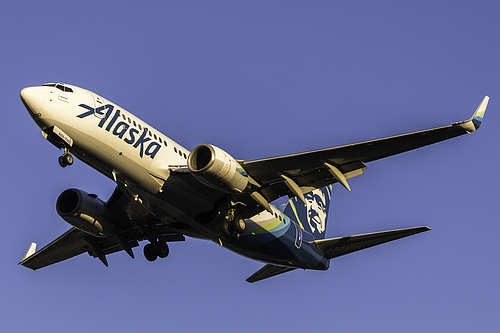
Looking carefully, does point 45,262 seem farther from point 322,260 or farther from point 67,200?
point 322,260

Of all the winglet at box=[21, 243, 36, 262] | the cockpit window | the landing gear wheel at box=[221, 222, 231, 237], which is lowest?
the winglet at box=[21, 243, 36, 262]

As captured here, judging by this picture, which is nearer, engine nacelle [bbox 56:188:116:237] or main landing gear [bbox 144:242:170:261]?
engine nacelle [bbox 56:188:116:237]

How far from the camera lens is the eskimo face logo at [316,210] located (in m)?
35.4

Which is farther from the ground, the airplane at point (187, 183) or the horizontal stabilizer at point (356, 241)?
the airplane at point (187, 183)

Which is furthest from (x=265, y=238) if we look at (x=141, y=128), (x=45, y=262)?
(x=45, y=262)

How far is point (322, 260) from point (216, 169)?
9.45 meters

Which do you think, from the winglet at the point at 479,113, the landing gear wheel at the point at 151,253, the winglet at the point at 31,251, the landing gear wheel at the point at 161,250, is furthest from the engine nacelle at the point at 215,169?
the winglet at the point at 31,251

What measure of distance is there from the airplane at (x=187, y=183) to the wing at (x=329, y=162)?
0.04 m

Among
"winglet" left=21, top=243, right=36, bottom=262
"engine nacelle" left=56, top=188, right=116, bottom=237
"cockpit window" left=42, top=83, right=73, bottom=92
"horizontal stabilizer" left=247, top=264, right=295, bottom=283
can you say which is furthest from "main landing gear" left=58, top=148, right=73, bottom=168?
"horizontal stabilizer" left=247, top=264, right=295, bottom=283

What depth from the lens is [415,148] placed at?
25.3 m

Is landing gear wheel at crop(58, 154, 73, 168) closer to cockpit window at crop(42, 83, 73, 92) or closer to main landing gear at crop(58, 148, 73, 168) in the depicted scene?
main landing gear at crop(58, 148, 73, 168)

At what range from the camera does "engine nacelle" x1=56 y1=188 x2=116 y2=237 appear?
29.1m

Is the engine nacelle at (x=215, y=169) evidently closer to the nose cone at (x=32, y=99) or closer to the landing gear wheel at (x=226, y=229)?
the landing gear wheel at (x=226, y=229)

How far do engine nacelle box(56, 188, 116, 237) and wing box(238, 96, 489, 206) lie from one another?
746cm
